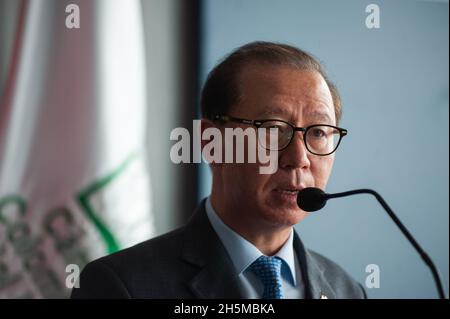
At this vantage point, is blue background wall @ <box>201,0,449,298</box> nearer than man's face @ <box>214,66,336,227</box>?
No

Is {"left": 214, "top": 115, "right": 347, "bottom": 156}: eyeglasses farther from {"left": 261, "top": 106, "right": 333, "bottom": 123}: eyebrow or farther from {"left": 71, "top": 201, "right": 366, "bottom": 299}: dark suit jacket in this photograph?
{"left": 71, "top": 201, "right": 366, "bottom": 299}: dark suit jacket

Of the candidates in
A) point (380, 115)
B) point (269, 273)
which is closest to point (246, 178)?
point (269, 273)

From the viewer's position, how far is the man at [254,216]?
962 millimetres

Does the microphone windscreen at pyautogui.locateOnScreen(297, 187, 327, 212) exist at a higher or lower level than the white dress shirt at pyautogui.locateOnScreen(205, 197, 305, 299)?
higher

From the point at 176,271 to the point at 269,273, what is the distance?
159mm

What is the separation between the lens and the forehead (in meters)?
0.99

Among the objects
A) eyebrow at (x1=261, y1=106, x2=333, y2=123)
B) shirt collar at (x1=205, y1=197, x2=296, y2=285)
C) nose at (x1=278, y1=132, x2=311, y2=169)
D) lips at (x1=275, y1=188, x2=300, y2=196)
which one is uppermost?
eyebrow at (x1=261, y1=106, x2=333, y2=123)

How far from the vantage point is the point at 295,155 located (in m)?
0.97

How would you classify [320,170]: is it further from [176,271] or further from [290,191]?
[176,271]

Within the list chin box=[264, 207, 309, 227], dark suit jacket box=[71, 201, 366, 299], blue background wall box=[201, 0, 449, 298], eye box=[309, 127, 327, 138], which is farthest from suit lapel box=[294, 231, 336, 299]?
blue background wall box=[201, 0, 449, 298]

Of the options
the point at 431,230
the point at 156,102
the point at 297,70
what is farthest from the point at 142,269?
the point at 431,230

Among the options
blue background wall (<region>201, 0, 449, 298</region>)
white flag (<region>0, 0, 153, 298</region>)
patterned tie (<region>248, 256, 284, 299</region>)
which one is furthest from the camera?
blue background wall (<region>201, 0, 449, 298</region>)

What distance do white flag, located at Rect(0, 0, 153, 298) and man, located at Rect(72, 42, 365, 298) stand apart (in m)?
0.28

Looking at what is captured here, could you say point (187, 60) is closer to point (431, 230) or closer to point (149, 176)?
point (149, 176)
